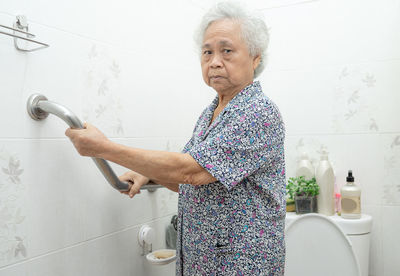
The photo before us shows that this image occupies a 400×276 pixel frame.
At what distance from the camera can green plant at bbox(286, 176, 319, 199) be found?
1.57 metres

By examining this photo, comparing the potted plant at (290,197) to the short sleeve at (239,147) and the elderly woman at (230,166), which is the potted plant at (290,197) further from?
the short sleeve at (239,147)

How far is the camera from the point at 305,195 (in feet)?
5.18

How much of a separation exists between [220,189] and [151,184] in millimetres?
301

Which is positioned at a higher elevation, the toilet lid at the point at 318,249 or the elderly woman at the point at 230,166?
the elderly woman at the point at 230,166

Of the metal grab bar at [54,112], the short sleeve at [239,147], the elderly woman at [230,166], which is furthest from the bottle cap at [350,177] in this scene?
the metal grab bar at [54,112]

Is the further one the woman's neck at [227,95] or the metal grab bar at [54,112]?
the woman's neck at [227,95]

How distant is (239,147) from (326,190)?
823 millimetres

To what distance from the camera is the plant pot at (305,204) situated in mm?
1578

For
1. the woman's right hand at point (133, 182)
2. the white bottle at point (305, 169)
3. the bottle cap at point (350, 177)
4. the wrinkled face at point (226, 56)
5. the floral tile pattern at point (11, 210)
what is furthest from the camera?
the white bottle at point (305, 169)

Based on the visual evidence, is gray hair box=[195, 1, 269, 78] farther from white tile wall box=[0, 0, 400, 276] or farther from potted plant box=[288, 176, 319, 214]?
potted plant box=[288, 176, 319, 214]

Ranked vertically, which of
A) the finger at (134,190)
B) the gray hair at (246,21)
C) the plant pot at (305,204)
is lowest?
the plant pot at (305,204)

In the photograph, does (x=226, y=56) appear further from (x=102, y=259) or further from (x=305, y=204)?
(x=305, y=204)

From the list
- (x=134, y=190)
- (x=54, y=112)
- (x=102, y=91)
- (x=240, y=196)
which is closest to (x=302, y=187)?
(x=240, y=196)

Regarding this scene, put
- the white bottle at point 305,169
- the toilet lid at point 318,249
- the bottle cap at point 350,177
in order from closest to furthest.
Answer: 1. the toilet lid at point 318,249
2. the bottle cap at point 350,177
3. the white bottle at point 305,169
